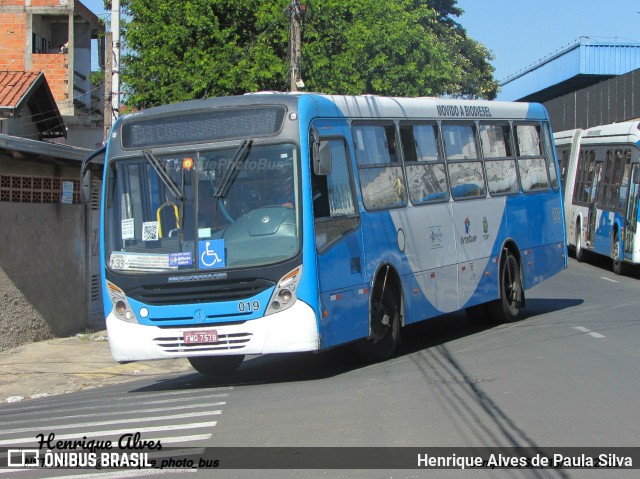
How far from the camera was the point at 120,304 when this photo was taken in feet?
36.8

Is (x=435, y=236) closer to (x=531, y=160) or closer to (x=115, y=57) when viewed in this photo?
(x=531, y=160)

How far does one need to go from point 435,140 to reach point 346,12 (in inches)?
769

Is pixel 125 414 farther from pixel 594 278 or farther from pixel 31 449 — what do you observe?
pixel 594 278

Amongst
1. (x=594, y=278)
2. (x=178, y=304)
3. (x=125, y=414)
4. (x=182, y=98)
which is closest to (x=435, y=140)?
(x=178, y=304)

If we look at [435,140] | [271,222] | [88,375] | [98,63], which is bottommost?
[88,375]

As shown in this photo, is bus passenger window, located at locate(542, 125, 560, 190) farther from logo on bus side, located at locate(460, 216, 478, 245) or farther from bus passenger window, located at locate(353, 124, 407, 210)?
bus passenger window, located at locate(353, 124, 407, 210)

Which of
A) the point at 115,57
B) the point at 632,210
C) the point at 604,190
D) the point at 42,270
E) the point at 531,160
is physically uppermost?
the point at 115,57

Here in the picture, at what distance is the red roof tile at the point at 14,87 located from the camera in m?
23.4

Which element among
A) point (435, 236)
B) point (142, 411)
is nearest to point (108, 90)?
point (435, 236)

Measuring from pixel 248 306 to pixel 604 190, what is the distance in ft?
56.6

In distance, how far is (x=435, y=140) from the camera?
45.9ft

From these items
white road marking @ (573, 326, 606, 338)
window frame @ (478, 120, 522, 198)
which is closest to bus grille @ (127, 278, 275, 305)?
white road marking @ (573, 326, 606, 338)

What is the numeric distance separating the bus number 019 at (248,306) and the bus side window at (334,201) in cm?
87

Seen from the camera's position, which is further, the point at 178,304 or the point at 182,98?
the point at 182,98
